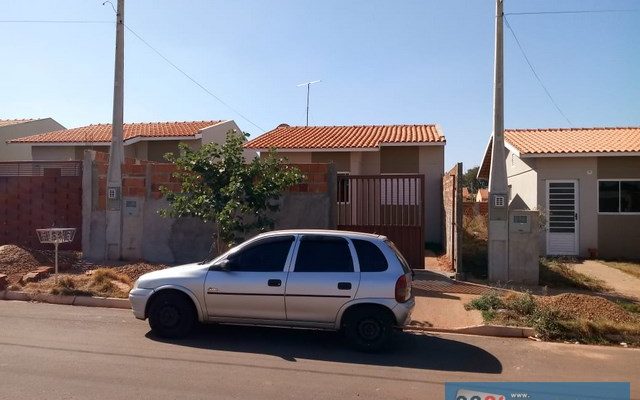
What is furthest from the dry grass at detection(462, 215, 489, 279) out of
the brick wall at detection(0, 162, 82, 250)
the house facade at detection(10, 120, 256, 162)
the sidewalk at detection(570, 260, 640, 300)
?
the brick wall at detection(0, 162, 82, 250)

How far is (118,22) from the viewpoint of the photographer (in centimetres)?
1309

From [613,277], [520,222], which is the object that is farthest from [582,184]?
[520,222]

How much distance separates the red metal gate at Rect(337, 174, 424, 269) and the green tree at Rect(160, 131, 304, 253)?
165 cm

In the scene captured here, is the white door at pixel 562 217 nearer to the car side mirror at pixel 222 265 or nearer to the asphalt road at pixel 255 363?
the asphalt road at pixel 255 363

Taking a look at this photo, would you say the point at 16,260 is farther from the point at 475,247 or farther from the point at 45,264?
the point at 475,247

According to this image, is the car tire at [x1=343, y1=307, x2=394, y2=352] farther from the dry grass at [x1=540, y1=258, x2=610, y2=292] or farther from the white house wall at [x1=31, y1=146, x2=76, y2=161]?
the white house wall at [x1=31, y1=146, x2=76, y2=161]

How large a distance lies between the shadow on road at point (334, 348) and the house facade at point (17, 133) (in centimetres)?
2242

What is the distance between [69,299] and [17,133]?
21.4 m

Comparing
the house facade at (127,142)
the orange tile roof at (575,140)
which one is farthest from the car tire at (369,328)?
the house facade at (127,142)

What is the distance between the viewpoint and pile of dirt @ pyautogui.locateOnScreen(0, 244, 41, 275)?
38.2 ft

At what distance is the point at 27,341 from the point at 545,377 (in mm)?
6350

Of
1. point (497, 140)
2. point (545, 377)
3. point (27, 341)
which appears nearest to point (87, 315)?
point (27, 341)

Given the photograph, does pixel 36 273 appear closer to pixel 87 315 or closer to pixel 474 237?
pixel 87 315

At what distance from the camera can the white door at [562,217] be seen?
16.1m
